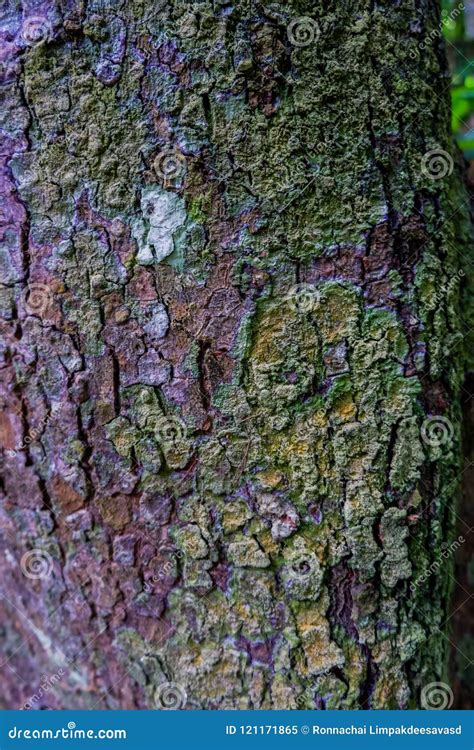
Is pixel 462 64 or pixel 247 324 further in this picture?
pixel 462 64

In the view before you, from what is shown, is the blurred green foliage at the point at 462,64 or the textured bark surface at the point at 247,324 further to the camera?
the blurred green foliage at the point at 462,64

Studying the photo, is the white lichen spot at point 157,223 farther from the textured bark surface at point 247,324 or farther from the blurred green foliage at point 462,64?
the blurred green foliage at point 462,64

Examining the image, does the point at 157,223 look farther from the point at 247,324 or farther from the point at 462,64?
the point at 462,64

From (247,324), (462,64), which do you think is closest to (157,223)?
(247,324)

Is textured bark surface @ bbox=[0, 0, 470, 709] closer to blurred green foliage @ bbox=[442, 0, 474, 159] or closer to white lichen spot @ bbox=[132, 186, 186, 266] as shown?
white lichen spot @ bbox=[132, 186, 186, 266]

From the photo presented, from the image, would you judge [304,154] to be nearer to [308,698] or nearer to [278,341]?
[278,341]

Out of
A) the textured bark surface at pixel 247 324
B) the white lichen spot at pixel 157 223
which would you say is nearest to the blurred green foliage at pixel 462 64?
the textured bark surface at pixel 247 324

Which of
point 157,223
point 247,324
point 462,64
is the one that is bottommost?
point 247,324
